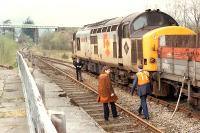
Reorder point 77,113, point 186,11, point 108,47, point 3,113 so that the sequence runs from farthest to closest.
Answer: point 186,11 → point 108,47 → point 77,113 → point 3,113

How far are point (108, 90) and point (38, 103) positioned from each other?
7.92 m

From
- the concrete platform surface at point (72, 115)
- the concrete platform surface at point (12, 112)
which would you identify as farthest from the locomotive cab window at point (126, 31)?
the concrete platform surface at point (12, 112)

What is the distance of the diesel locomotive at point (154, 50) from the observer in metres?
12.8

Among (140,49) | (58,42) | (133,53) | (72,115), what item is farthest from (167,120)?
(58,42)

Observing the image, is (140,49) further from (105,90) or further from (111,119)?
(111,119)

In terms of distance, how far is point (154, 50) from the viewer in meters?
15.3

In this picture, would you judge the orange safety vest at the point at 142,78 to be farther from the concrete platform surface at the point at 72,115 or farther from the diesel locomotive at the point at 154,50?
the concrete platform surface at the point at 72,115

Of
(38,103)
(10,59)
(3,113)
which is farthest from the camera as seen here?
(10,59)

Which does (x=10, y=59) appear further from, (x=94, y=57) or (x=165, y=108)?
(x=165, y=108)

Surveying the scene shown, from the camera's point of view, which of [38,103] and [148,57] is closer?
[38,103]

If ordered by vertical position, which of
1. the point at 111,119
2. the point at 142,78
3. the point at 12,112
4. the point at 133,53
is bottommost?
the point at 111,119

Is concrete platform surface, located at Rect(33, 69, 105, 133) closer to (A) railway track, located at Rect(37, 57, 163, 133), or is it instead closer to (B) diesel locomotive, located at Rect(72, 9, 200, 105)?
(A) railway track, located at Rect(37, 57, 163, 133)

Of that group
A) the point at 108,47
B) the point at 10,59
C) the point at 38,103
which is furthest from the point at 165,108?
the point at 10,59

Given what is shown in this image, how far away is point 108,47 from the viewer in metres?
20.8
